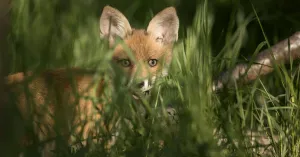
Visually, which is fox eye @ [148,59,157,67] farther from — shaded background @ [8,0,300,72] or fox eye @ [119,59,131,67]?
shaded background @ [8,0,300,72]

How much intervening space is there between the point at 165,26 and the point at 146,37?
0.16 metres

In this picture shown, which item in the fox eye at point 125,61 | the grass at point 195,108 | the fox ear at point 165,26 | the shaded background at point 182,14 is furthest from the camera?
the shaded background at point 182,14

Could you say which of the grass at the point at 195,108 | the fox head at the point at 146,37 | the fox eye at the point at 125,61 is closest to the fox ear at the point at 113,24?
the fox head at the point at 146,37

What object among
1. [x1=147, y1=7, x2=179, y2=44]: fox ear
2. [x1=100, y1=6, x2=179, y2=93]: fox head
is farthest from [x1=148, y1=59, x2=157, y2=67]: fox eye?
[x1=147, y1=7, x2=179, y2=44]: fox ear

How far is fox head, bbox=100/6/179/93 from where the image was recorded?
3885 millimetres

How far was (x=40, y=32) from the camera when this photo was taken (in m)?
4.64

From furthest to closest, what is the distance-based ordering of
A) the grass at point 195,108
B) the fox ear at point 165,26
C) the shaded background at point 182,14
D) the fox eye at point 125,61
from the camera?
the shaded background at point 182,14 < the fox ear at point 165,26 < the fox eye at point 125,61 < the grass at point 195,108

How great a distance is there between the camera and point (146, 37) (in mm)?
4098

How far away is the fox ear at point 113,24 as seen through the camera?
3.89 m

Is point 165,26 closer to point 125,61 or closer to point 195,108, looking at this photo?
point 125,61

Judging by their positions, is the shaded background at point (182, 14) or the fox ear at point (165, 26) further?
the shaded background at point (182, 14)

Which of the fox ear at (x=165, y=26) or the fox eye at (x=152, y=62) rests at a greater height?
the fox ear at (x=165, y=26)

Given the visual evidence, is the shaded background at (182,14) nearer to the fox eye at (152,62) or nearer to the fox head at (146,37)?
the fox head at (146,37)

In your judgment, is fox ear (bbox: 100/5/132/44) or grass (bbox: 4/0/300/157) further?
fox ear (bbox: 100/5/132/44)
